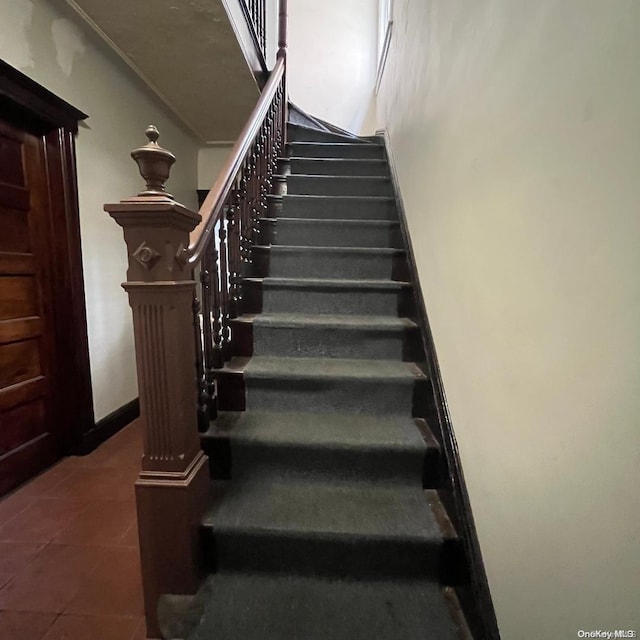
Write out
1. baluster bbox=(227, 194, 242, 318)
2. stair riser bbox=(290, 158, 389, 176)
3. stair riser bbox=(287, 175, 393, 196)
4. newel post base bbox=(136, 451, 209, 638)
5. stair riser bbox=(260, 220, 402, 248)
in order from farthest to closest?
stair riser bbox=(290, 158, 389, 176)
stair riser bbox=(287, 175, 393, 196)
stair riser bbox=(260, 220, 402, 248)
baluster bbox=(227, 194, 242, 318)
newel post base bbox=(136, 451, 209, 638)

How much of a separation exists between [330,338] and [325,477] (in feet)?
2.14

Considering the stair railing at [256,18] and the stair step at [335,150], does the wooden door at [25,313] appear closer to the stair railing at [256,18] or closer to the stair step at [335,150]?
the stair railing at [256,18]

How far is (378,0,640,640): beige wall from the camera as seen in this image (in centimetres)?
58

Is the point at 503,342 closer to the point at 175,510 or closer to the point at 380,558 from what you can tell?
the point at 380,558

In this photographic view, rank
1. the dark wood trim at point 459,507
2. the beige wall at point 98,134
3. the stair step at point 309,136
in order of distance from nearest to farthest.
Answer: the dark wood trim at point 459,507
the beige wall at point 98,134
the stair step at point 309,136

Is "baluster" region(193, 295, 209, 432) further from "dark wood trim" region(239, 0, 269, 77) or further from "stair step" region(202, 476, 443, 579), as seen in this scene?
"dark wood trim" region(239, 0, 269, 77)

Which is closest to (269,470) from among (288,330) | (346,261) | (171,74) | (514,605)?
(288,330)

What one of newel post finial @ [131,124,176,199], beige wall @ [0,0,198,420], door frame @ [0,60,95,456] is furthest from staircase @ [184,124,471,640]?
beige wall @ [0,0,198,420]

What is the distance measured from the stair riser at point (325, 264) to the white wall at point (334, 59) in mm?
2811

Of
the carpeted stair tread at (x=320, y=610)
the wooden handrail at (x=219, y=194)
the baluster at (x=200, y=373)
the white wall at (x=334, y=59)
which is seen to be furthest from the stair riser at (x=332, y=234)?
the white wall at (x=334, y=59)

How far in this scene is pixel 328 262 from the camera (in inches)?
84.9

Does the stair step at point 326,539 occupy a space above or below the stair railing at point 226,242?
below

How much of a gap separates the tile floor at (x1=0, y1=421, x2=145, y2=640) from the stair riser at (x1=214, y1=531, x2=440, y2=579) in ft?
1.23

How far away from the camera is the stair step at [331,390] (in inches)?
61.9
